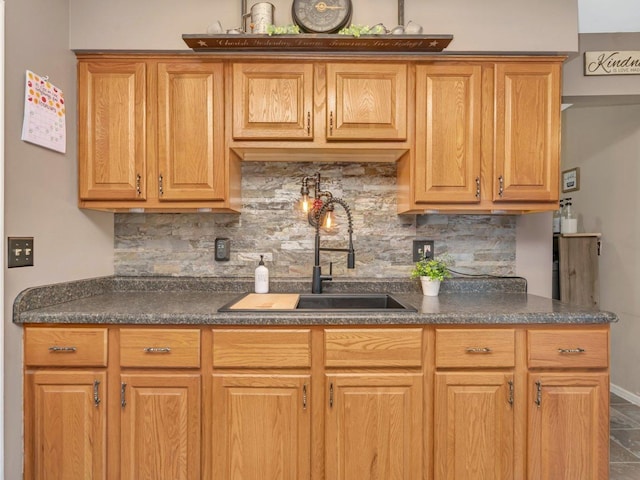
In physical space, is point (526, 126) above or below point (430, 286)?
above

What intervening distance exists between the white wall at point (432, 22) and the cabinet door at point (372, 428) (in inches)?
66.2

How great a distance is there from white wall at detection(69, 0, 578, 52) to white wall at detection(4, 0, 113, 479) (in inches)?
6.0

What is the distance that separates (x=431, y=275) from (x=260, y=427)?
1.14 metres

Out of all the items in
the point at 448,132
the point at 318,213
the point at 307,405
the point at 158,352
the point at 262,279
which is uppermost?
the point at 448,132

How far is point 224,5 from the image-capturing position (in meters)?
1.92

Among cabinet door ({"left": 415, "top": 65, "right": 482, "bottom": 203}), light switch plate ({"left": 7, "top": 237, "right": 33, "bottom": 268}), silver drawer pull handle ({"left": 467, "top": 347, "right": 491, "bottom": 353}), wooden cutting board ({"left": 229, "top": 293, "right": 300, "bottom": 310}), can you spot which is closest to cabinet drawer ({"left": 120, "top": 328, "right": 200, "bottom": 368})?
wooden cutting board ({"left": 229, "top": 293, "right": 300, "bottom": 310})

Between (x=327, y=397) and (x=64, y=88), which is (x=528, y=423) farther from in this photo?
(x=64, y=88)

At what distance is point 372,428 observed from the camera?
5.11 feet

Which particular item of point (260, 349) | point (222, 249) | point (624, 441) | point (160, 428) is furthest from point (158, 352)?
point (624, 441)

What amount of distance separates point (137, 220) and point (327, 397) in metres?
1.54

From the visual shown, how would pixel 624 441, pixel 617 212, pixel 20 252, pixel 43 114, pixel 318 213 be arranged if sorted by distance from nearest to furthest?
pixel 20 252, pixel 43 114, pixel 318 213, pixel 624 441, pixel 617 212

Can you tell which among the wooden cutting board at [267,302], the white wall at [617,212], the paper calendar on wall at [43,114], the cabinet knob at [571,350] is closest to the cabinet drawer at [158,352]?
the wooden cutting board at [267,302]

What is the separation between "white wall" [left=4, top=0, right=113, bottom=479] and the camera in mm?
1503

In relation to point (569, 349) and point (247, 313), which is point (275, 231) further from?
point (569, 349)
